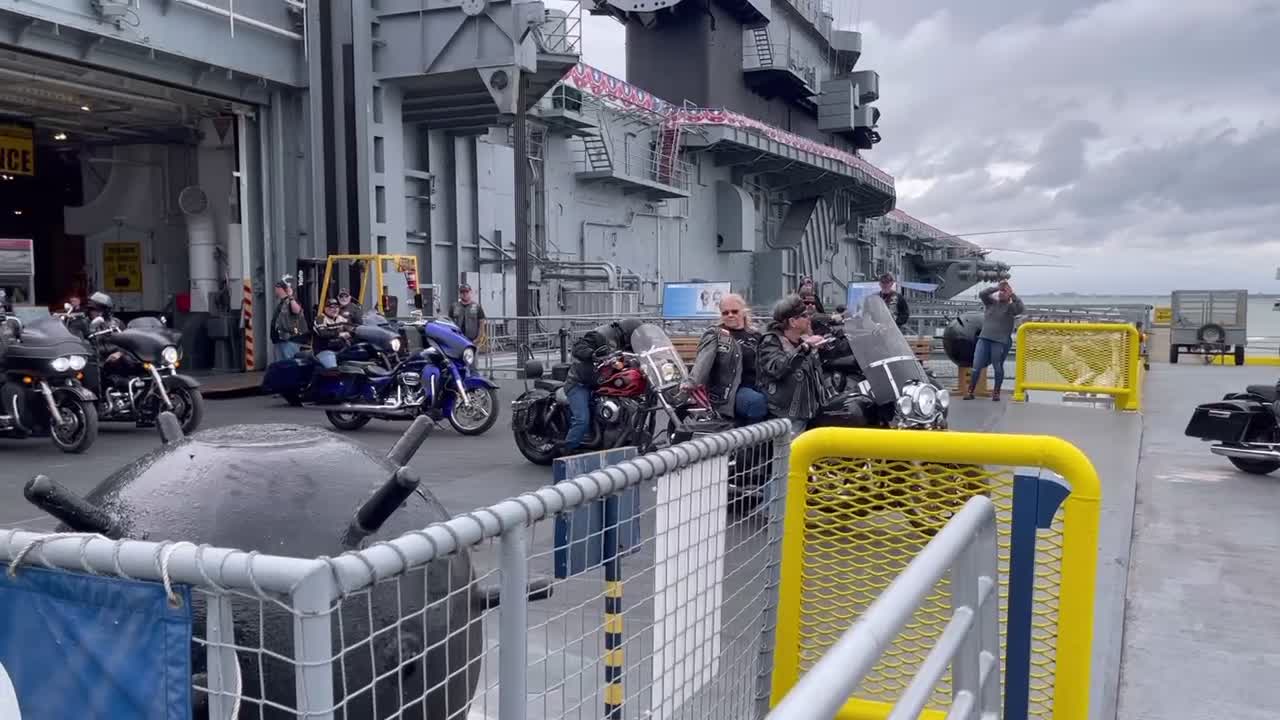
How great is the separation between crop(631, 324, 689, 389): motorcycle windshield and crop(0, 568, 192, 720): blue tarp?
6519mm

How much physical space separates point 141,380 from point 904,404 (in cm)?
839

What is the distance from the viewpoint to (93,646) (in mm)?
1465

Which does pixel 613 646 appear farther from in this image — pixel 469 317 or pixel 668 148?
pixel 668 148

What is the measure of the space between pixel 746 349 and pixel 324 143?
1421 centimetres

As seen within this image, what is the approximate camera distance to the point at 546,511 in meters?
1.97

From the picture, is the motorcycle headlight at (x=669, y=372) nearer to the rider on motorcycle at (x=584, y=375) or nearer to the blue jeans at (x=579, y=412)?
the rider on motorcycle at (x=584, y=375)

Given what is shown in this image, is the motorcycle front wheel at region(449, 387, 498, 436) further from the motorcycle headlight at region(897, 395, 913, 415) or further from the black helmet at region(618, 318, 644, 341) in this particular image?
the motorcycle headlight at region(897, 395, 913, 415)

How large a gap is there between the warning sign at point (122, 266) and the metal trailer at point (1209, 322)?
24.0 metres

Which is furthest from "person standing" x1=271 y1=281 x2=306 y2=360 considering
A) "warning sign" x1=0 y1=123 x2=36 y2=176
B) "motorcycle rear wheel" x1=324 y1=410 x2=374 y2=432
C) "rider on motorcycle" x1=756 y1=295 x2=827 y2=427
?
"rider on motorcycle" x1=756 y1=295 x2=827 y2=427

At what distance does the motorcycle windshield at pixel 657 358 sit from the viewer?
26.7ft

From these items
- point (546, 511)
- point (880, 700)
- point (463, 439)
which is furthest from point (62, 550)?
point (463, 439)

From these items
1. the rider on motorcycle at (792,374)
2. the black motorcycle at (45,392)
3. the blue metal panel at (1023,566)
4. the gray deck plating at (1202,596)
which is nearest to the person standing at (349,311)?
the black motorcycle at (45,392)

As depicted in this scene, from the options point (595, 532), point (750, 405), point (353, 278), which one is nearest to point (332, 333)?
point (353, 278)

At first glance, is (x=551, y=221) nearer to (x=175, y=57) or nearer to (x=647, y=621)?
(x=175, y=57)
